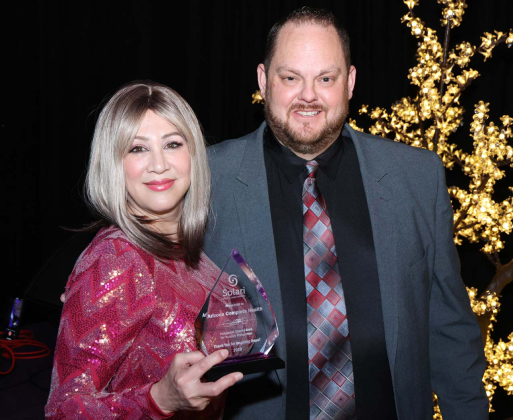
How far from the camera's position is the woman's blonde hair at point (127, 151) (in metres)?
1.39

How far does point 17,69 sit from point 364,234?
3.10 meters

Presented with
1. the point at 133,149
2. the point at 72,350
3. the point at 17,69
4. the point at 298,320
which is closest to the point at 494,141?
the point at 298,320

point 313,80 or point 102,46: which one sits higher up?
point 102,46

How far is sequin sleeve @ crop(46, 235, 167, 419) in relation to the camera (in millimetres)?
1152

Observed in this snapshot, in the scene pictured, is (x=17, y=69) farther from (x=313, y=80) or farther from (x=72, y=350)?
(x=72, y=350)

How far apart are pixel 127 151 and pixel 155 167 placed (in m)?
0.08

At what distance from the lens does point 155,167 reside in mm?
1414

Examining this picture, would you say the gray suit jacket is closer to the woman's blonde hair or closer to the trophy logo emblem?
the woman's blonde hair

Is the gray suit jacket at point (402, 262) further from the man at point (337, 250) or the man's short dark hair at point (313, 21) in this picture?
the man's short dark hair at point (313, 21)

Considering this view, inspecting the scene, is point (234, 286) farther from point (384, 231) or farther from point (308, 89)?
point (308, 89)

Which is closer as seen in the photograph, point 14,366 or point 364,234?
point 364,234

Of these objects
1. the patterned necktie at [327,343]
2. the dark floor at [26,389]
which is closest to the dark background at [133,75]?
the dark floor at [26,389]

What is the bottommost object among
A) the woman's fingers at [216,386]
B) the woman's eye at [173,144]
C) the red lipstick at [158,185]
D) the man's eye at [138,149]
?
the woman's fingers at [216,386]

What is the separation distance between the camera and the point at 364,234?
5.30 feet
